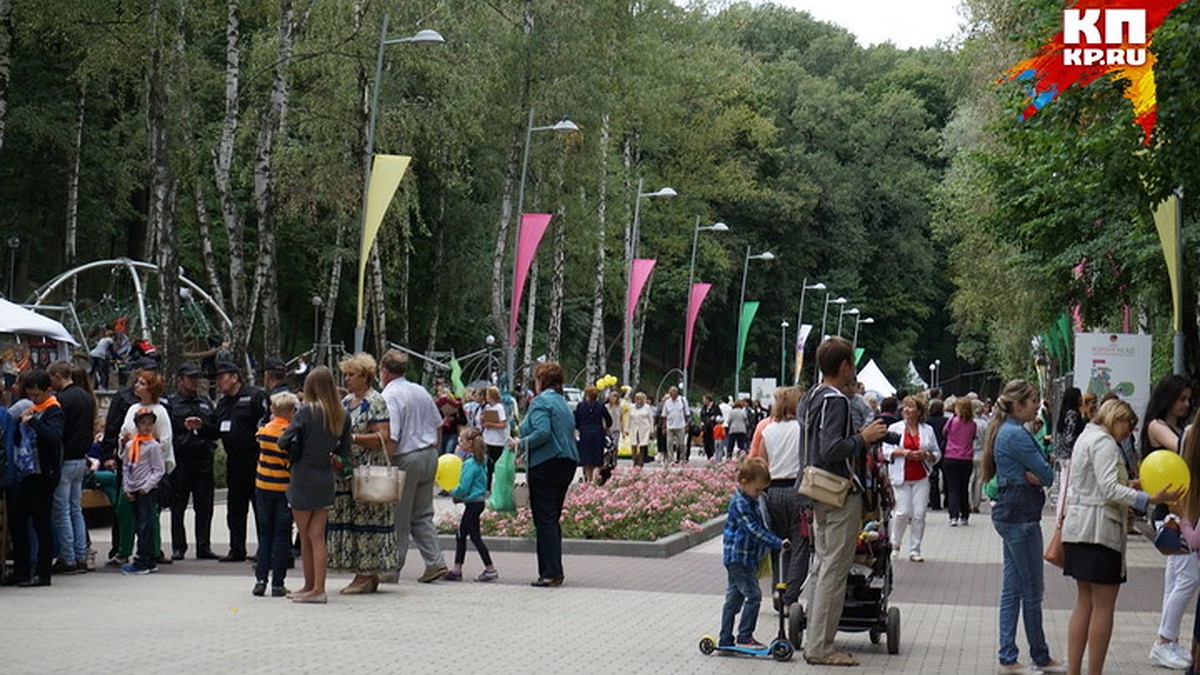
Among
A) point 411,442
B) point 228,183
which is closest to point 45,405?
point 411,442

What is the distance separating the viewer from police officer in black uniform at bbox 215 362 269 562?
17.2 meters

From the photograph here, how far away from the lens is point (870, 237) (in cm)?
9575

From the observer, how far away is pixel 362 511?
48.8 ft

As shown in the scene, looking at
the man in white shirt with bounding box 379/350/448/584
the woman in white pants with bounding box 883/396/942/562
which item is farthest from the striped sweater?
the woman in white pants with bounding box 883/396/942/562

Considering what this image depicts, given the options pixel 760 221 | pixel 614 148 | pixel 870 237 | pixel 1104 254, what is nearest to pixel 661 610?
pixel 1104 254

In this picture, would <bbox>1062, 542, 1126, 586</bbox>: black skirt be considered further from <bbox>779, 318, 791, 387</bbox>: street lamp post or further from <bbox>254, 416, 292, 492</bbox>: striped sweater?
<bbox>779, 318, 791, 387</bbox>: street lamp post

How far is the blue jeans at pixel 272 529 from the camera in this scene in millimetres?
14672

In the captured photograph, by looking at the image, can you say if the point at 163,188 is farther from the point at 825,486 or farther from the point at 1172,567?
the point at 1172,567

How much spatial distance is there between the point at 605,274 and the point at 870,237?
33041 mm

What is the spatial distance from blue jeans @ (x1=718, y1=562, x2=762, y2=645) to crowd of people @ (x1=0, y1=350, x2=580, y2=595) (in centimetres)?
372

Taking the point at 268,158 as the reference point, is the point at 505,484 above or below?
below

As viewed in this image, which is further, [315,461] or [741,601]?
[315,461]

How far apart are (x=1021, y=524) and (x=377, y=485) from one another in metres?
5.26

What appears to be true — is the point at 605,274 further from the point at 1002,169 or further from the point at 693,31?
the point at 1002,169
